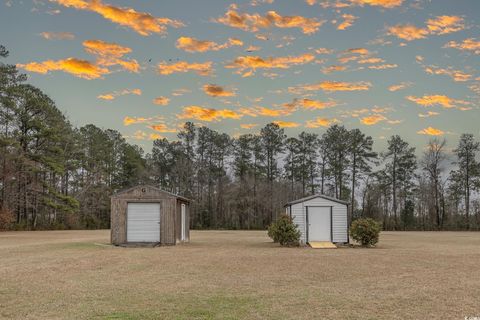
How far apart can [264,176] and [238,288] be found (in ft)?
193

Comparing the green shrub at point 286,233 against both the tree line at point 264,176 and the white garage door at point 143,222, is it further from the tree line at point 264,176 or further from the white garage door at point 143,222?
the tree line at point 264,176

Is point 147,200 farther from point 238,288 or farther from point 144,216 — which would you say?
point 238,288

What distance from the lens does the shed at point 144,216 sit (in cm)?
2517

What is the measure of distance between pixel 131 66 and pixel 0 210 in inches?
977

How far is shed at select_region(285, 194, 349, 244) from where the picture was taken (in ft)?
→ 87.1

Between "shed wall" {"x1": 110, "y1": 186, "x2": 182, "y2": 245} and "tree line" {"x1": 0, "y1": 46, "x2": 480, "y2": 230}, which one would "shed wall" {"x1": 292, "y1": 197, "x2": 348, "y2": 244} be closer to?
"shed wall" {"x1": 110, "y1": 186, "x2": 182, "y2": 245}

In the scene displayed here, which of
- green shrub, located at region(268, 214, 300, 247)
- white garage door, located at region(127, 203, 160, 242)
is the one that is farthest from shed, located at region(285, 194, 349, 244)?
white garage door, located at region(127, 203, 160, 242)

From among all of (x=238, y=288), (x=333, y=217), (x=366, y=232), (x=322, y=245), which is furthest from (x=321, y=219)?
(x=238, y=288)

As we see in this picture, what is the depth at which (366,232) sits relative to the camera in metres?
24.7

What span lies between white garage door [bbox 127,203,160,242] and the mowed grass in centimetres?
795

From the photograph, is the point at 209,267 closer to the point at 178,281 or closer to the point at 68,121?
the point at 178,281

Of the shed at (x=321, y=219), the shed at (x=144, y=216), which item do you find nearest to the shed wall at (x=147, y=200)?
the shed at (x=144, y=216)

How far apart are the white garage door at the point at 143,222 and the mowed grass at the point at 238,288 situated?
7.95 metres

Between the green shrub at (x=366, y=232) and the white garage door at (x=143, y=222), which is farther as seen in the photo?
the white garage door at (x=143, y=222)
